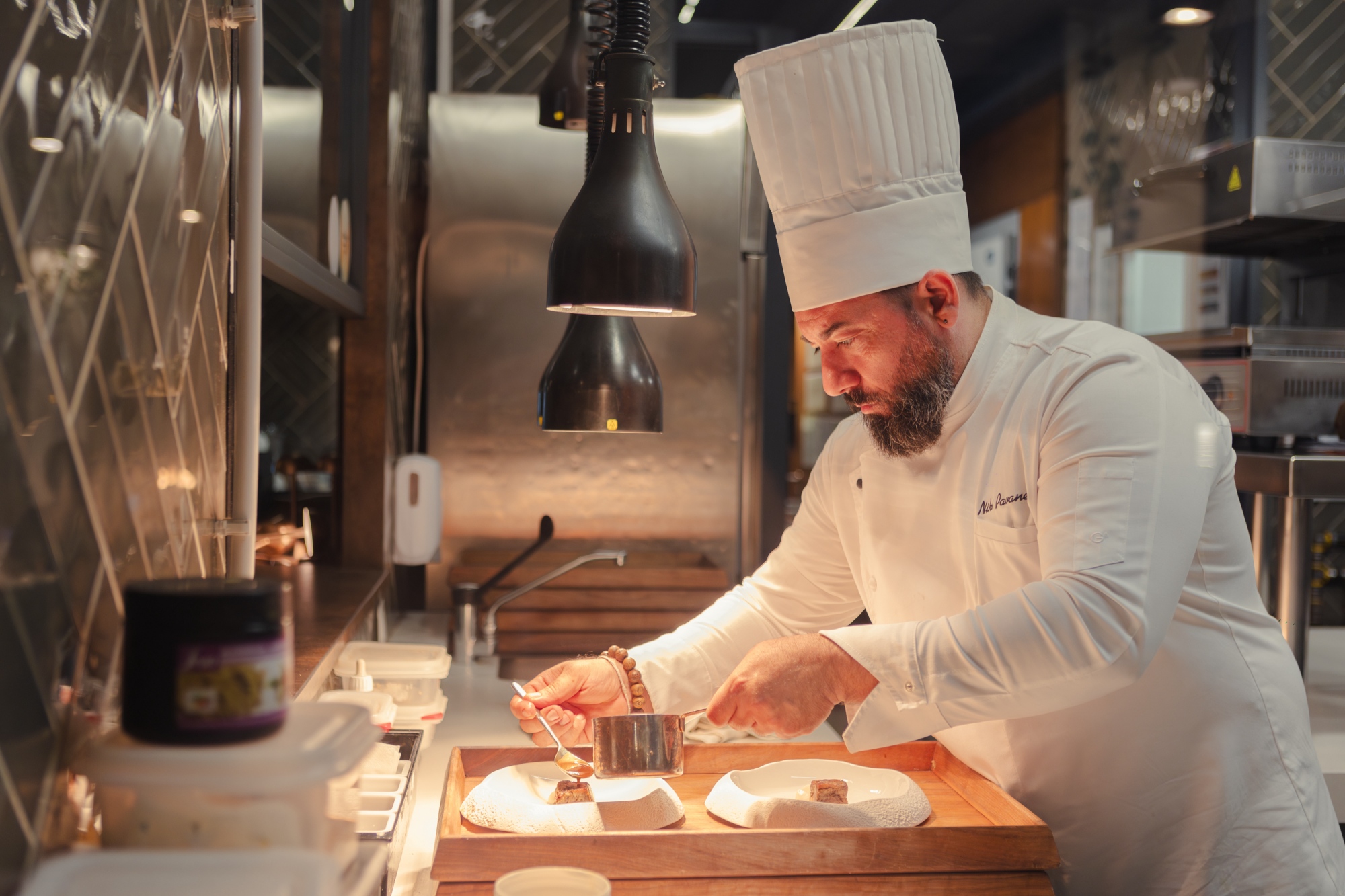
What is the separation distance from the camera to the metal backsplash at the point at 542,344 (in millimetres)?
3127

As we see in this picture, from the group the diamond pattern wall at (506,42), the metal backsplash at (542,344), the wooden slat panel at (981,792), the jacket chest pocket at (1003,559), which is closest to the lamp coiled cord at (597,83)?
the jacket chest pocket at (1003,559)

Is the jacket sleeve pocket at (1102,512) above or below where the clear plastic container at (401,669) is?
above

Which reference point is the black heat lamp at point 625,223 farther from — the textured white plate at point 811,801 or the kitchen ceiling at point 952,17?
the kitchen ceiling at point 952,17

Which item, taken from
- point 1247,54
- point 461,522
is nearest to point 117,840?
point 461,522

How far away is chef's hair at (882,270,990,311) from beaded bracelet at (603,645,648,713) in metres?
0.63

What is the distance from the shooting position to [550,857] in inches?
41.8

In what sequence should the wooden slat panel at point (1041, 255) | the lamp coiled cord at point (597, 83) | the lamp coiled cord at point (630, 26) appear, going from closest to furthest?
the lamp coiled cord at point (630, 26) < the lamp coiled cord at point (597, 83) < the wooden slat panel at point (1041, 255)

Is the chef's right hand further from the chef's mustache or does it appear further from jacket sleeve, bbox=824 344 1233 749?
the chef's mustache

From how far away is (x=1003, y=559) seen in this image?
4.55 ft

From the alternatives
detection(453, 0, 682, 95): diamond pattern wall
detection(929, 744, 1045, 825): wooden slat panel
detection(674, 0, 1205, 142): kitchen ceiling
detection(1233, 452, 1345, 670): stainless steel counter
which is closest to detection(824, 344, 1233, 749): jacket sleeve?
detection(929, 744, 1045, 825): wooden slat panel

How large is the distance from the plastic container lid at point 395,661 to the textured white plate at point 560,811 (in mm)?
528

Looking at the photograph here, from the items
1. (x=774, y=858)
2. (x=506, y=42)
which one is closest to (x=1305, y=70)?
(x=506, y=42)

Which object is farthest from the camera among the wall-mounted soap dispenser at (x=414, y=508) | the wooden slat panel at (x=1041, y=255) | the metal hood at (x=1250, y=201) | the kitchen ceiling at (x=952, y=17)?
the wooden slat panel at (x=1041, y=255)

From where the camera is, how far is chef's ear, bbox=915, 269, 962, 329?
1.44 meters
